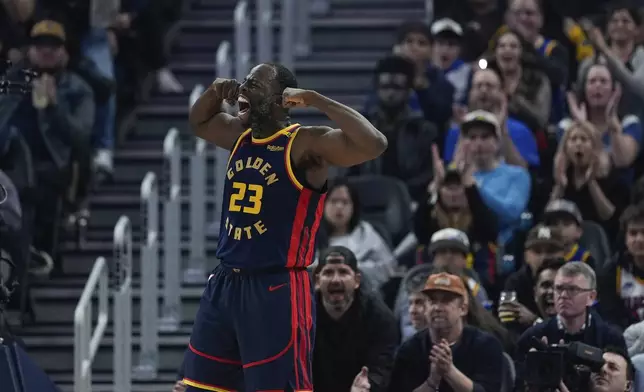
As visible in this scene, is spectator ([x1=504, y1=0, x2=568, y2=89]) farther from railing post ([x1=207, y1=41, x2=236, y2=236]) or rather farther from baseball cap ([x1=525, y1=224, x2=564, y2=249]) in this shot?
baseball cap ([x1=525, y1=224, x2=564, y2=249])

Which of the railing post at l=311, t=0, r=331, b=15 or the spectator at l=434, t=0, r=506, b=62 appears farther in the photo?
the railing post at l=311, t=0, r=331, b=15

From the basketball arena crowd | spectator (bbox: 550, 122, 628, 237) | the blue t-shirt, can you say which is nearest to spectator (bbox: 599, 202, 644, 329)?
the basketball arena crowd

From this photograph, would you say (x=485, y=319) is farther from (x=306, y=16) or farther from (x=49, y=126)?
(x=306, y=16)

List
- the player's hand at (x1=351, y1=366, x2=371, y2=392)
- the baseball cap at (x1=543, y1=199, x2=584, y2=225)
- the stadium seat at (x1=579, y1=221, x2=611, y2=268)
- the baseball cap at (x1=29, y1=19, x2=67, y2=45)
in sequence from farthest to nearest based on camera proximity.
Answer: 1. the baseball cap at (x1=29, y1=19, x2=67, y2=45)
2. the stadium seat at (x1=579, y1=221, x2=611, y2=268)
3. the baseball cap at (x1=543, y1=199, x2=584, y2=225)
4. the player's hand at (x1=351, y1=366, x2=371, y2=392)

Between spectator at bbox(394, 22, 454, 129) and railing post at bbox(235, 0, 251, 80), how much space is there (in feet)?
4.15

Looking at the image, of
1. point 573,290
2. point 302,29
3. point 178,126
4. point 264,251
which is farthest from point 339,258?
point 302,29

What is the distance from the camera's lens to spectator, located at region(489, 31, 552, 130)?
14.4 meters

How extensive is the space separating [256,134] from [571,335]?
279 centimetres

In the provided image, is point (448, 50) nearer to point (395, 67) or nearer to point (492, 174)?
point (395, 67)

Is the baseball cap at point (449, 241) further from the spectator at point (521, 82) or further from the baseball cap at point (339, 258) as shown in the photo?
the spectator at point (521, 82)

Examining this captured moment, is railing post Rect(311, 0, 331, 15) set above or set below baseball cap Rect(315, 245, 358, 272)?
above

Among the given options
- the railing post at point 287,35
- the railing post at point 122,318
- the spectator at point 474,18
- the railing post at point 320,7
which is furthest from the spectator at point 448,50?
the railing post at point 122,318

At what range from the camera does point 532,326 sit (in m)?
11.2

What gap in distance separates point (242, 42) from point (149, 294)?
3.05m
